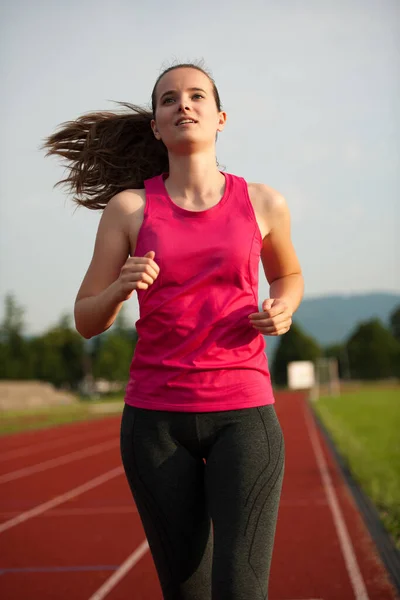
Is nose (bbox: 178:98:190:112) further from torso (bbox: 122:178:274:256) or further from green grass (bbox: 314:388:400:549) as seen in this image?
green grass (bbox: 314:388:400:549)

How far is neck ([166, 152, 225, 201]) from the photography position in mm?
2465

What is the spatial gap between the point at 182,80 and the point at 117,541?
5047mm

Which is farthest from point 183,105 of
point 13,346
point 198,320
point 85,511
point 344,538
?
point 13,346

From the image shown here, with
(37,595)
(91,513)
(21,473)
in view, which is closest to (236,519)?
(37,595)

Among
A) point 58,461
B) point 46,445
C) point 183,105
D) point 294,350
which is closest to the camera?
point 183,105

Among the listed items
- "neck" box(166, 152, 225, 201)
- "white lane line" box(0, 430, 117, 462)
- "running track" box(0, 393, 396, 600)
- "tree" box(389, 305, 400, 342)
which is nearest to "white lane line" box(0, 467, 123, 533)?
"running track" box(0, 393, 396, 600)

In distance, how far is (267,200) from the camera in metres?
2.48

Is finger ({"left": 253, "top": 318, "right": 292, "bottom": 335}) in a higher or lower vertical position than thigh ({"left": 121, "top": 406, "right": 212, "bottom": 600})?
higher

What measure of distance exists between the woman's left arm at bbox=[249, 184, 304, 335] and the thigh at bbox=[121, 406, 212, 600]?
0.42 metres

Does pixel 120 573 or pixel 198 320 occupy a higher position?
pixel 198 320

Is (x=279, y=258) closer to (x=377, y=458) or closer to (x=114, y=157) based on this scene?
(x=114, y=157)

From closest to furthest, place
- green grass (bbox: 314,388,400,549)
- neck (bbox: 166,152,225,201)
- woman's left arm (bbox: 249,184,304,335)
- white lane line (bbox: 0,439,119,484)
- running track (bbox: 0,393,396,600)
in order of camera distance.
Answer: woman's left arm (bbox: 249,184,304,335) < neck (bbox: 166,152,225,201) < running track (bbox: 0,393,396,600) < green grass (bbox: 314,388,400,549) < white lane line (bbox: 0,439,119,484)

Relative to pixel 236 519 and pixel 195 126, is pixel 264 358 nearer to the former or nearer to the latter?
pixel 236 519

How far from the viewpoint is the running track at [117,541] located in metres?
5.17
